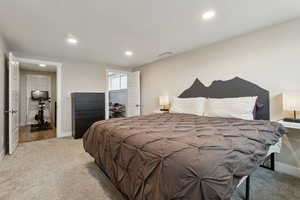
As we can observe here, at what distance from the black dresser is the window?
2.79 meters

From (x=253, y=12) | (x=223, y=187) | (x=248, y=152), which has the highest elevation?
(x=253, y=12)

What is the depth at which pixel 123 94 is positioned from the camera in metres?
7.09

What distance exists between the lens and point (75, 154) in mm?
2889

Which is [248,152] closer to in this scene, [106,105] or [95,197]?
[95,197]

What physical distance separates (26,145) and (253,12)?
16.8ft

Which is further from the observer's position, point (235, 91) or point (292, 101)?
point (235, 91)

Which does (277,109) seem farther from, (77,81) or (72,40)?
(77,81)

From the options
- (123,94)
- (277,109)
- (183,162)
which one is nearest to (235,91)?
(277,109)

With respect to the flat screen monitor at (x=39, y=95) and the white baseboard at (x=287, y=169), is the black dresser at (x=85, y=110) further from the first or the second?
the white baseboard at (x=287, y=169)

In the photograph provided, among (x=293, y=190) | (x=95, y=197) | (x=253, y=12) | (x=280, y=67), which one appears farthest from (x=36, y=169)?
(x=280, y=67)

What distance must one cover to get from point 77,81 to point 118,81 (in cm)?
313

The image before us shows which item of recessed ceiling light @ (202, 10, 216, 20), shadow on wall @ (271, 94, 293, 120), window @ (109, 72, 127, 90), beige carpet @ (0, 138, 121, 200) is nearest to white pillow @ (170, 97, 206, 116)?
shadow on wall @ (271, 94, 293, 120)

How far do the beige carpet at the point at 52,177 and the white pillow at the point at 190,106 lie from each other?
2.06 metres

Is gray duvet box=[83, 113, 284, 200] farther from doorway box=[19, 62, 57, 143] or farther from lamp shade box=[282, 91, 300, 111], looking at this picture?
doorway box=[19, 62, 57, 143]
